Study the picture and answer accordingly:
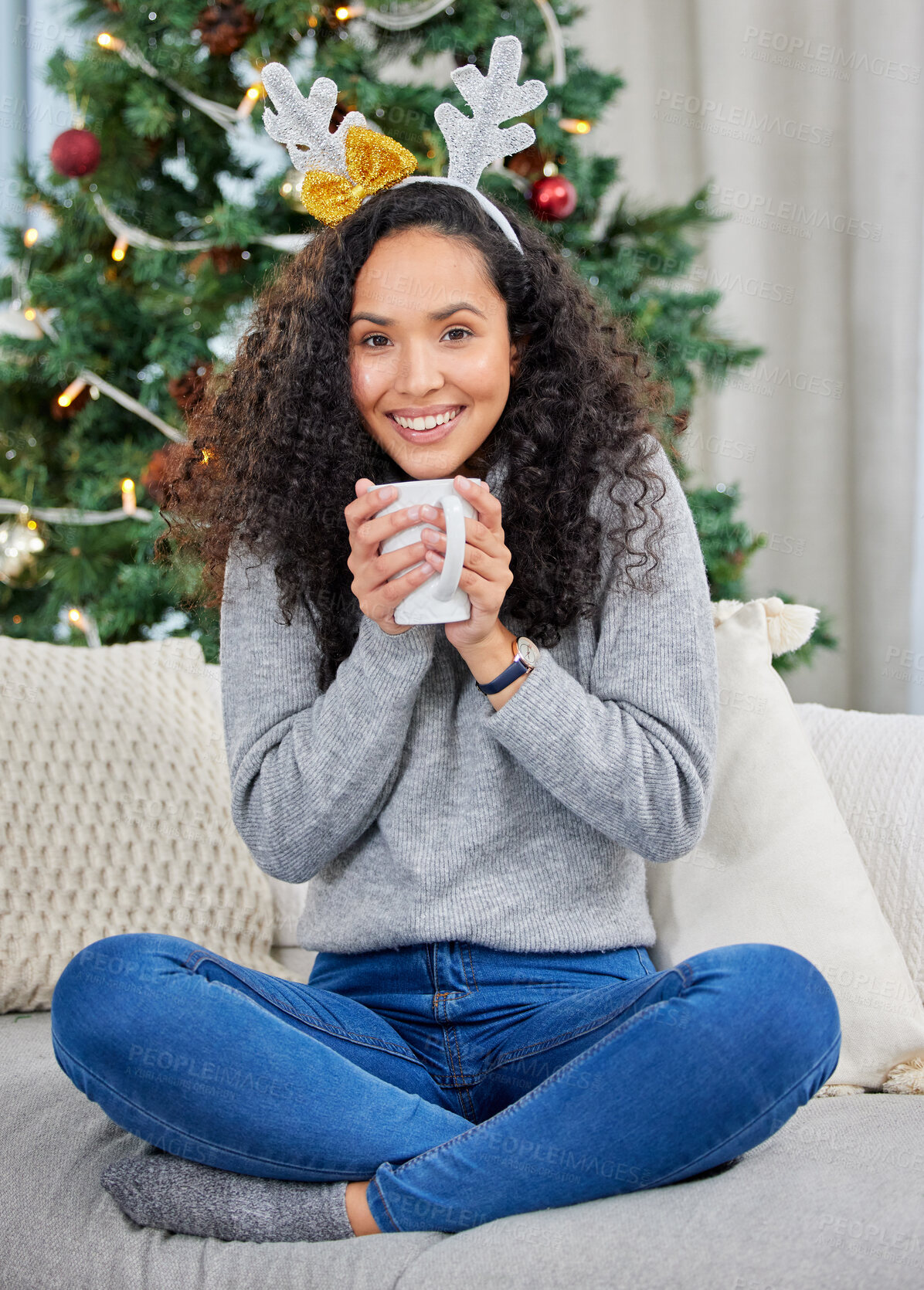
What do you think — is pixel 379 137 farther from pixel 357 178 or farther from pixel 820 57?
pixel 820 57

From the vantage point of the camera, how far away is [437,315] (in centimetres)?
104

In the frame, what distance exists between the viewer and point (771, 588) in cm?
267

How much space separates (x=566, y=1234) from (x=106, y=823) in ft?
2.33

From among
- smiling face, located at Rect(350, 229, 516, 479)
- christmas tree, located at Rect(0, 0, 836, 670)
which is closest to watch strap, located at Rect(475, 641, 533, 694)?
smiling face, located at Rect(350, 229, 516, 479)

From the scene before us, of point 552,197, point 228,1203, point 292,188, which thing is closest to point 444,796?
point 228,1203

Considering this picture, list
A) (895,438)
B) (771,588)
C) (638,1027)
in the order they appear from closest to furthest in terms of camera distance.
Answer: (638,1027) → (895,438) → (771,588)

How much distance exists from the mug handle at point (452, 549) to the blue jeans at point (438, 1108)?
0.34m

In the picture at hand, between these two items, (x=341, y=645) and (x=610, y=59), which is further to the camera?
(x=610, y=59)

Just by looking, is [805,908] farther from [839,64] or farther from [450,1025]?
[839,64]

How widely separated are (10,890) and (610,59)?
8.21 feet

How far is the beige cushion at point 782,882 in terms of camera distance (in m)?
1.11

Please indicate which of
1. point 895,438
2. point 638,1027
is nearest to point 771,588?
point 895,438

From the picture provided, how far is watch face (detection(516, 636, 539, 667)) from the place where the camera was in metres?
0.99

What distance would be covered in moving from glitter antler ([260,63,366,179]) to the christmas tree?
0.69 m
